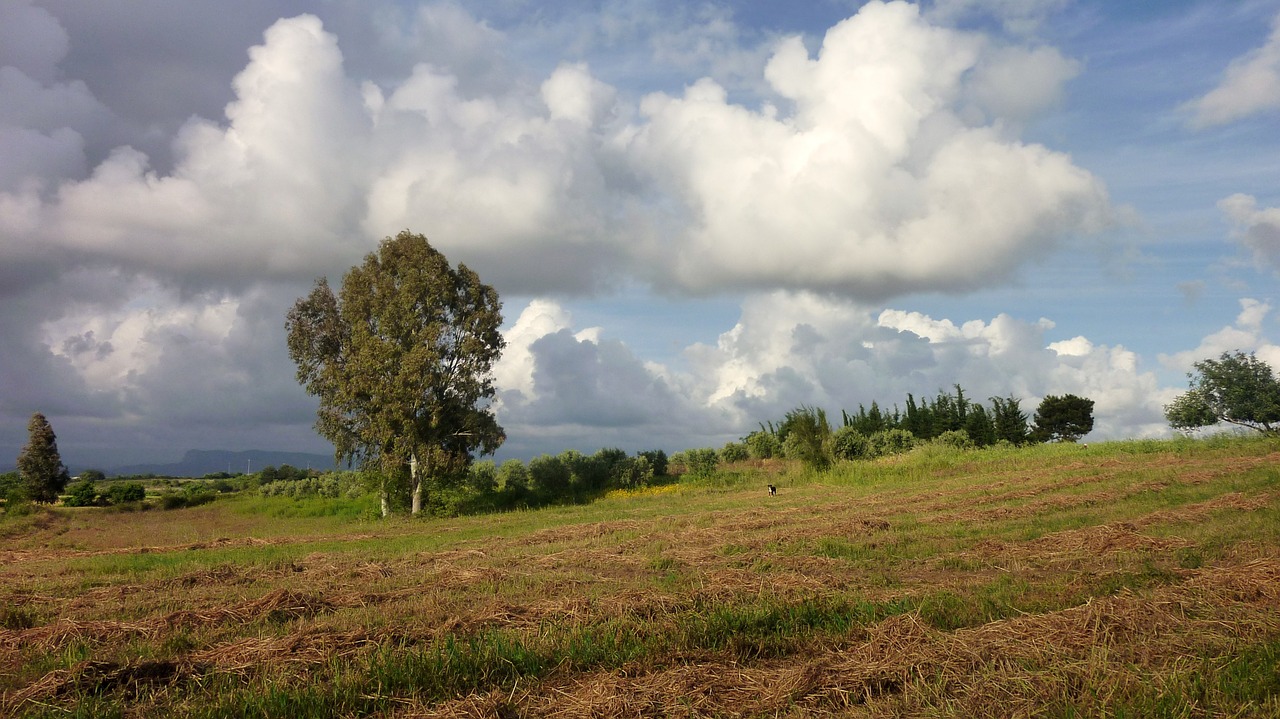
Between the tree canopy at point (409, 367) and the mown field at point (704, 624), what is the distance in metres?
15.1

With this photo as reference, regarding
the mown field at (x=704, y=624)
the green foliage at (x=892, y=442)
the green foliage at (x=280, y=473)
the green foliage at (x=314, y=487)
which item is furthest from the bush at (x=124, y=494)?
the green foliage at (x=892, y=442)

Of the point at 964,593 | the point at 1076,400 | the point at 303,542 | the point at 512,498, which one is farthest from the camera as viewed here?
the point at 1076,400

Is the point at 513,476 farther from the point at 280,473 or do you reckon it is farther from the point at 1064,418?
the point at 1064,418

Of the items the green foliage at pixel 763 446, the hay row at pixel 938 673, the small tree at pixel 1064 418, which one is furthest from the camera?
the small tree at pixel 1064 418

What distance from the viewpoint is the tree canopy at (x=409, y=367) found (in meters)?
31.7

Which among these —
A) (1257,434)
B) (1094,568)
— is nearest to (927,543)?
(1094,568)

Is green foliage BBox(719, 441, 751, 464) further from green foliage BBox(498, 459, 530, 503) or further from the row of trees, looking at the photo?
green foliage BBox(498, 459, 530, 503)

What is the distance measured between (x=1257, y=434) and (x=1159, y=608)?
123 ft

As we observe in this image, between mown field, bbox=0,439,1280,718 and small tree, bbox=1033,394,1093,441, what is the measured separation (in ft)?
241

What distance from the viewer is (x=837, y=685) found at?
5.42 m

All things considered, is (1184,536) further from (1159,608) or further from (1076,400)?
(1076,400)

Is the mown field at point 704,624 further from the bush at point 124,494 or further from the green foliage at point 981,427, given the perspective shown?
the green foliage at point 981,427

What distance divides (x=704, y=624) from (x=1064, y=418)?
295 feet

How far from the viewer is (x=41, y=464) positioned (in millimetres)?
48438
